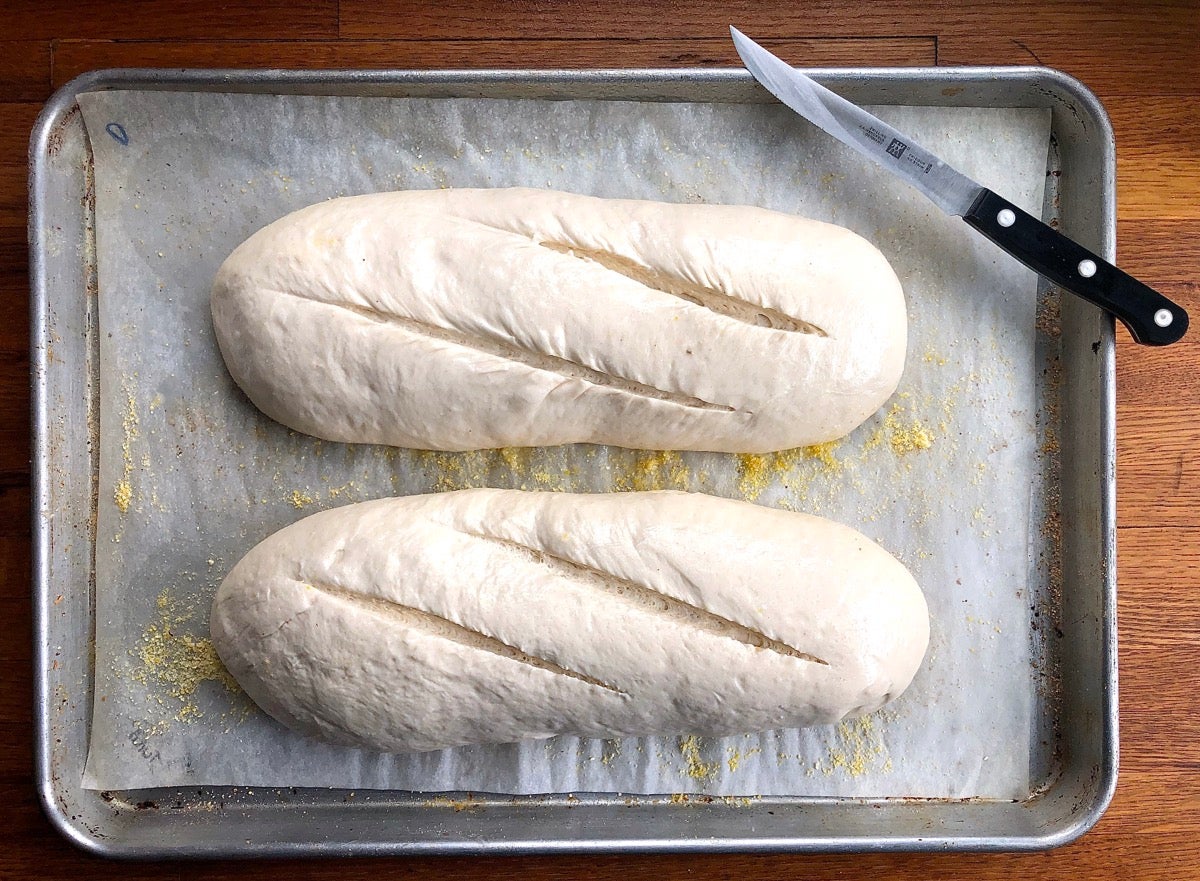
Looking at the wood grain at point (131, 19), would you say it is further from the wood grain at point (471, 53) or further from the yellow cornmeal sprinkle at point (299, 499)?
the yellow cornmeal sprinkle at point (299, 499)

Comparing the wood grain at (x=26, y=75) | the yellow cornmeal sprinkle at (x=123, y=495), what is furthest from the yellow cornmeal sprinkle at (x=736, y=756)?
the wood grain at (x=26, y=75)

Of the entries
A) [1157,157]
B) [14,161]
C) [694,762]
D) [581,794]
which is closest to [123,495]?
[14,161]

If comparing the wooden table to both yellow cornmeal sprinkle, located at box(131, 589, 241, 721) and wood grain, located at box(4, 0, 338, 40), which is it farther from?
yellow cornmeal sprinkle, located at box(131, 589, 241, 721)

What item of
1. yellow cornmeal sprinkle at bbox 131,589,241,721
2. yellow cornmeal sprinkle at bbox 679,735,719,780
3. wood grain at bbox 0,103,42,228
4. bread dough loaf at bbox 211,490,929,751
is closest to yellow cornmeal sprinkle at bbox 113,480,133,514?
yellow cornmeal sprinkle at bbox 131,589,241,721

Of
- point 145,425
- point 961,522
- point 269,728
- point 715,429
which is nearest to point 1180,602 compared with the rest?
point 961,522

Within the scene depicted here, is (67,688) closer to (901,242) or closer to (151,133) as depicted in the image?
(151,133)

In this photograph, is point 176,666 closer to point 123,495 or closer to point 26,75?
point 123,495
